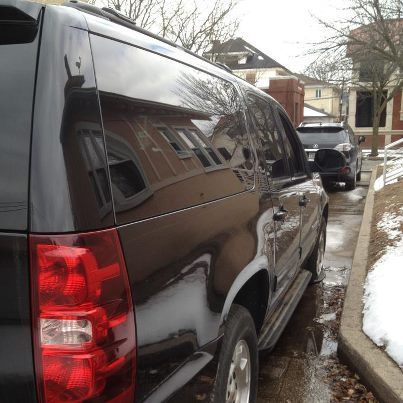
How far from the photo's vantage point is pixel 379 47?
48.3 feet

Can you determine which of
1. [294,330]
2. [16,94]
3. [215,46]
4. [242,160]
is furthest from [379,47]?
[16,94]

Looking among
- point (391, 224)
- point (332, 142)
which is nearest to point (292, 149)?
point (391, 224)

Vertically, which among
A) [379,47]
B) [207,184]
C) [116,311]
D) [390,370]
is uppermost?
[379,47]

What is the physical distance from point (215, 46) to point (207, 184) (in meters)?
15.3

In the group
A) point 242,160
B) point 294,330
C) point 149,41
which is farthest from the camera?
point 294,330

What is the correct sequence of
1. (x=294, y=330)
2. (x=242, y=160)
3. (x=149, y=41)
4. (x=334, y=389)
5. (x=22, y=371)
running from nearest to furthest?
(x=22, y=371)
(x=149, y=41)
(x=242, y=160)
(x=334, y=389)
(x=294, y=330)

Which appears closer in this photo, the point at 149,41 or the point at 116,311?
the point at 116,311

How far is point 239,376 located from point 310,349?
1562mm

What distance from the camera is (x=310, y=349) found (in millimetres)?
3803

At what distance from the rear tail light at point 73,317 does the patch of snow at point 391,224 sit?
4.82m

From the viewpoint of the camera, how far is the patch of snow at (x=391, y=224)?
5695 mm

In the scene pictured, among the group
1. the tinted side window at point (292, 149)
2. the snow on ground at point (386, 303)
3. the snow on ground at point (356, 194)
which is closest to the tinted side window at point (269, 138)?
the tinted side window at point (292, 149)

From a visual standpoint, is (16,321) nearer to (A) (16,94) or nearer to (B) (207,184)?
(A) (16,94)

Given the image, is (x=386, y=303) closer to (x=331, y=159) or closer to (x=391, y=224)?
(x=331, y=159)
